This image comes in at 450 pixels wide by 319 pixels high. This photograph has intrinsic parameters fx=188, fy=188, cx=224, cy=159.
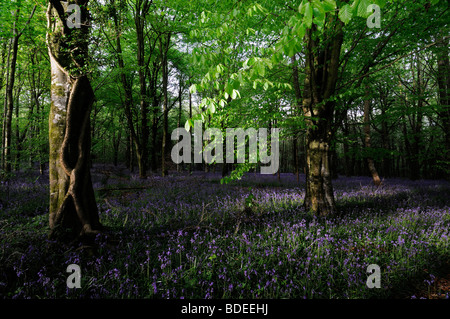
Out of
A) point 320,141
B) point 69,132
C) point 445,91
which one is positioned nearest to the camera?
point 69,132

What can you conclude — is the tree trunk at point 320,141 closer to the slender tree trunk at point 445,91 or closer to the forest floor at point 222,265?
the forest floor at point 222,265

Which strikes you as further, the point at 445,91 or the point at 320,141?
the point at 445,91

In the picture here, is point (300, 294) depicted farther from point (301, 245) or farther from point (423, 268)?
point (423, 268)

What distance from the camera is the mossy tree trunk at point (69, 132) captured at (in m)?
3.45

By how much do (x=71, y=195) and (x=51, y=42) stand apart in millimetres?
2964

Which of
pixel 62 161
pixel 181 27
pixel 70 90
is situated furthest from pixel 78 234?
pixel 181 27

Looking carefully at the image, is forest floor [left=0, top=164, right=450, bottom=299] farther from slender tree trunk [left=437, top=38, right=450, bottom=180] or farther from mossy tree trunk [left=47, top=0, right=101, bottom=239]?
slender tree trunk [left=437, top=38, right=450, bottom=180]

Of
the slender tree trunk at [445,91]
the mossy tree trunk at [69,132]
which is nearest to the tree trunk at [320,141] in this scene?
the slender tree trunk at [445,91]

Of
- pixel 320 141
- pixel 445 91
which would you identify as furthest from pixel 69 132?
pixel 445 91

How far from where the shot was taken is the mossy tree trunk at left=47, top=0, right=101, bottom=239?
3.45 meters

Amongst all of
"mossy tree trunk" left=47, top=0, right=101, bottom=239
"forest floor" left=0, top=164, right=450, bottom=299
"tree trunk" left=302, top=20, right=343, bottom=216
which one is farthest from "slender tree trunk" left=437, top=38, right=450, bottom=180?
"mossy tree trunk" left=47, top=0, right=101, bottom=239

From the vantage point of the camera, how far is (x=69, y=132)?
11.5ft

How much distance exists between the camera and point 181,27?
12.2m

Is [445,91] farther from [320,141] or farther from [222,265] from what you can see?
[222,265]
